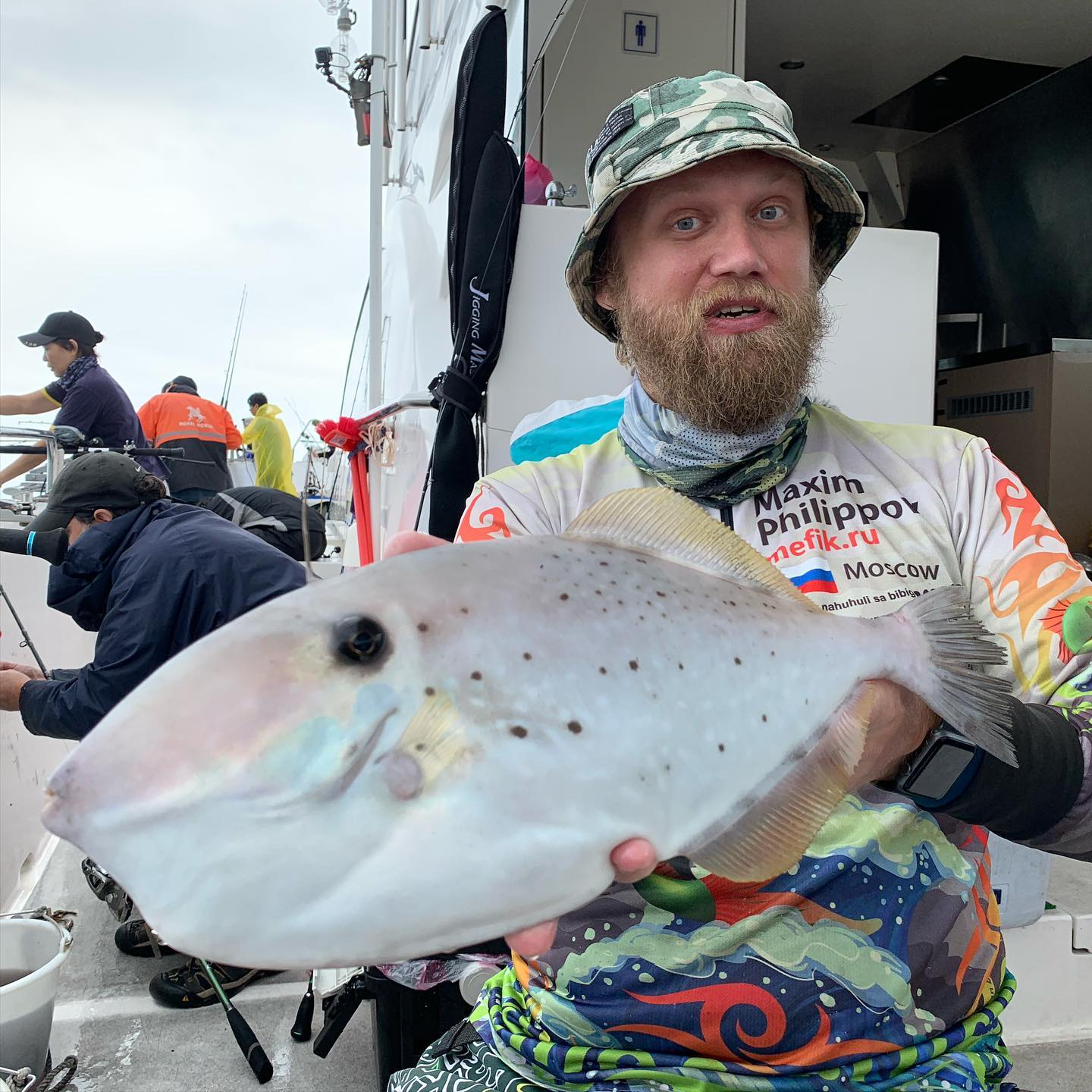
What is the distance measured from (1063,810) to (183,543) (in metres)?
2.71

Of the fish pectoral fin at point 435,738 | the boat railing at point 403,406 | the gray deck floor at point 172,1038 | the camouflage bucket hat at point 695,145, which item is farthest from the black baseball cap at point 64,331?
the fish pectoral fin at point 435,738

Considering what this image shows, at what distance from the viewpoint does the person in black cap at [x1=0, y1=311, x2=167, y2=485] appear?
5934 millimetres

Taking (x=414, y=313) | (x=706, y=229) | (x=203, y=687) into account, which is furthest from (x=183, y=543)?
(x=203, y=687)

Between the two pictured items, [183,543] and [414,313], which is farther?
[414,313]

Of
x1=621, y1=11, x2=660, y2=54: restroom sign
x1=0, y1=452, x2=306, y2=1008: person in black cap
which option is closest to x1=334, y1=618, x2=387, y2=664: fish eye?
x1=0, y1=452, x2=306, y2=1008: person in black cap

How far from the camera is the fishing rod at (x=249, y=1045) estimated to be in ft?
8.05

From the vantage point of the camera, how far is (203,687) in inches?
25.2

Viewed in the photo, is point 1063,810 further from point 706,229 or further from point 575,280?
point 575,280

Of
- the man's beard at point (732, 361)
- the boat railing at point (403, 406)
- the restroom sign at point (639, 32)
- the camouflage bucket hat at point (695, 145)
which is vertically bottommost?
the boat railing at point (403, 406)

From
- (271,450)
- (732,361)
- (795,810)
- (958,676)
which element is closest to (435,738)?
(795,810)

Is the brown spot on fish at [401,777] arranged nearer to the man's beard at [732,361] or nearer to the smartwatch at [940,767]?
the smartwatch at [940,767]

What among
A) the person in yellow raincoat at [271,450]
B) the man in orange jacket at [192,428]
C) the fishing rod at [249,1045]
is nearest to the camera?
the fishing rod at [249,1045]

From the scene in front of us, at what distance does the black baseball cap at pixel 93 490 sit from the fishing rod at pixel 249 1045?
157 centimetres

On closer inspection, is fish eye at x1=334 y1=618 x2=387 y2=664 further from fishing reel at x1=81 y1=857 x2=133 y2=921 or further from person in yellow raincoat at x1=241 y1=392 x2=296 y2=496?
person in yellow raincoat at x1=241 y1=392 x2=296 y2=496
